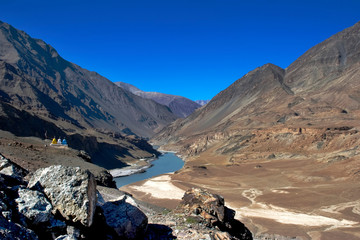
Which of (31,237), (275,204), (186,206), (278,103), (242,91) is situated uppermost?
(242,91)

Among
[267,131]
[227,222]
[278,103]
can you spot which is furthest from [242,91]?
[227,222]

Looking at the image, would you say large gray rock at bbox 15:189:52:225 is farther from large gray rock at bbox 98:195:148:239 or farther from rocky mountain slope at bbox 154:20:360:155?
rocky mountain slope at bbox 154:20:360:155

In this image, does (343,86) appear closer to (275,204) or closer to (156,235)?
(275,204)

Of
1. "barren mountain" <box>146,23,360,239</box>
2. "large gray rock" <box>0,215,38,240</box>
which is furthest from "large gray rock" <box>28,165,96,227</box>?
"barren mountain" <box>146,23,360,239</box>

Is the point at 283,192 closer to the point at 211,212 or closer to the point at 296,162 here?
the point at 296,162

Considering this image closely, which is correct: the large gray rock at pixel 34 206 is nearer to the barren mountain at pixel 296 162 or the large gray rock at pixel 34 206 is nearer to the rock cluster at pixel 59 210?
the rock cluster at pixel 59 210
